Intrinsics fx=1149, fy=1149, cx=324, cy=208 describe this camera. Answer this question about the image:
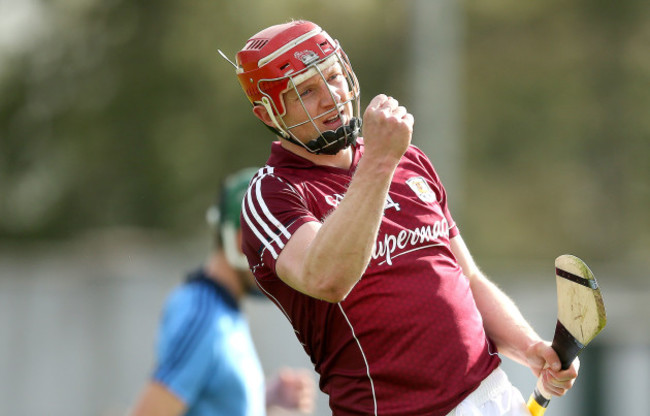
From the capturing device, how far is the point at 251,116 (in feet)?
74.4

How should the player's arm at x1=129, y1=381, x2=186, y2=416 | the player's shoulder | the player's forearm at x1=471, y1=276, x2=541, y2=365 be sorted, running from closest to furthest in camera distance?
1. the player's forearm at x1=471, y1=276, x2=541, y2=365
2. the player's arm at x1=129, y1=381, x2=186, y2=416
3. the player's shoulder

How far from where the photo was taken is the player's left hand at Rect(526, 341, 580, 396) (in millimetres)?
3797

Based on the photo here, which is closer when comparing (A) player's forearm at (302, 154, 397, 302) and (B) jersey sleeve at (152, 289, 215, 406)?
(A) player's forearm at (302, 154, 397, 302)

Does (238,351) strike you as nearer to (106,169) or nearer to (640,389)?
(640,389)

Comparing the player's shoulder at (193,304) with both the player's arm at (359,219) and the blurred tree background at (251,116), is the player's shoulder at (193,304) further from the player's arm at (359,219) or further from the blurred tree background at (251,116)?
the blurred tree background at (251,116)

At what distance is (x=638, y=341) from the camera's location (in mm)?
8805

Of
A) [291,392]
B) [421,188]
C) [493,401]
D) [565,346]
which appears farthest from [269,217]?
[291,392]

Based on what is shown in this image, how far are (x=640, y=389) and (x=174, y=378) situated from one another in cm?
463

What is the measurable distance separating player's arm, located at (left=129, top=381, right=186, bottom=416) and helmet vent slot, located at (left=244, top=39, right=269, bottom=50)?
2007 millimetres

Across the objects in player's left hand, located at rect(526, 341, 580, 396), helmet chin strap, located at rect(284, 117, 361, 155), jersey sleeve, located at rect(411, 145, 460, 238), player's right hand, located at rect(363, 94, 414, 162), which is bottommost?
player's left hand, located at rect(526, 341, 580, 396)

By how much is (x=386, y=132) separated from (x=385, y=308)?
61cm

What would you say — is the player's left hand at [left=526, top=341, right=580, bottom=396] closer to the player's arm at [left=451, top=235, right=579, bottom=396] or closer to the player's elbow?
the player's arm at [left=451, top=235, right=579, bottom=396]

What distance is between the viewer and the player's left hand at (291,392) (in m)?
5.71

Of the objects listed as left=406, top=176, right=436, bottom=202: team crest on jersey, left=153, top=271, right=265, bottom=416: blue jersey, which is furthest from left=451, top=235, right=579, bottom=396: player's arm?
left=153, top=271, right=265, bottom=416: blue jersey
